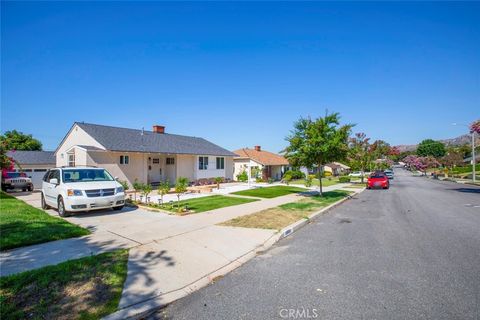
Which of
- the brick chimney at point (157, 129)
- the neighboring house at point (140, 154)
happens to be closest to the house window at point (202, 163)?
the neighboring house at point (140, 154)

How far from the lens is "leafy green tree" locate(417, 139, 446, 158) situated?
120137 millimetres

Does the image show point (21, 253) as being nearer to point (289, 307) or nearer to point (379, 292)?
point (289, 307)

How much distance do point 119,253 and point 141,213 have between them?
5.09 metres

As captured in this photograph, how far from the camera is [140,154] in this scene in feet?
70.8

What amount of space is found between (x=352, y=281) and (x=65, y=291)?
174 inches

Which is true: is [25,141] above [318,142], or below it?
above

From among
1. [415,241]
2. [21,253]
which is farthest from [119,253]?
[415,241]

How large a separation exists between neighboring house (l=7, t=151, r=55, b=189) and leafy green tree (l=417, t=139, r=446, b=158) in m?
137

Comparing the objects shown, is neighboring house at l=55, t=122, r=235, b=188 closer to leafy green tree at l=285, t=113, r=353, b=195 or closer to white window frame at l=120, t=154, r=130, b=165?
white window frame at l=120, t=154, r=130, b=165

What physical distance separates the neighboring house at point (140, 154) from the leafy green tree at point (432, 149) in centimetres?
12591

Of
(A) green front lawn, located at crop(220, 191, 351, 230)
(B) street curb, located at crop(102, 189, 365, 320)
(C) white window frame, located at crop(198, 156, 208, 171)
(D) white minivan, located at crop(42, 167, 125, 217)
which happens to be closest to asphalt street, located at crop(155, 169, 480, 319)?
(B) street curb, located at crop(102, 189, 365, 320)

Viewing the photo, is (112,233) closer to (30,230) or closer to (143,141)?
(30,230)

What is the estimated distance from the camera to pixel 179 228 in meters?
7.83

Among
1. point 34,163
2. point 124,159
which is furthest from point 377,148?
point 34,163
